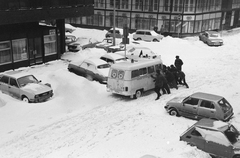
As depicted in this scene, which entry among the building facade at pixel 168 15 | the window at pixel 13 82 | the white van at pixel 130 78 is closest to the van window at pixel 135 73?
the white van at pixel 130 78

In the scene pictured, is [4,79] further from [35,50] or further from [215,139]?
[215,139]

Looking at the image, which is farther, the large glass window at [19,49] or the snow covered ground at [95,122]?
the large glass window at [19,49]

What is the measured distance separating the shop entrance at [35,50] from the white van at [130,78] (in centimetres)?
947

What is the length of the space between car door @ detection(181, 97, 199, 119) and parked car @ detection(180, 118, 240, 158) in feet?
9.51

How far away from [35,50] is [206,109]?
15.8 metres

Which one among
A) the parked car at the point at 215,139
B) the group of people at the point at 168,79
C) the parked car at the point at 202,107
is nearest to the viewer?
the parked car at the point at 215,139

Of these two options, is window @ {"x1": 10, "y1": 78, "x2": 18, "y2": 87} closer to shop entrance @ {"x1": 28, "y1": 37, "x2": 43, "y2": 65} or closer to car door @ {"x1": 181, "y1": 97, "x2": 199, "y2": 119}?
shop entrance @ {"x1": 28, "y1": 37, "x2": 43, "y2": 65}

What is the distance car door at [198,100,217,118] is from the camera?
1430cm

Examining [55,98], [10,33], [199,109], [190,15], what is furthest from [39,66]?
[190,15]

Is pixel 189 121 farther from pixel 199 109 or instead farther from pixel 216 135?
pixel 216 135

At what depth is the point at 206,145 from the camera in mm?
11125

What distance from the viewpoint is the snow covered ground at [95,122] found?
11.5 metres

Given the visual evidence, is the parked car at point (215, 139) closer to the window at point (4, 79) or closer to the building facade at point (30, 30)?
the window at point (4, 79)

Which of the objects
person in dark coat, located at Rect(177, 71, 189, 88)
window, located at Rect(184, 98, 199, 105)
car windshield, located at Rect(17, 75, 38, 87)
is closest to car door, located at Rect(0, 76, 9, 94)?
car windshield, located at Rect(17, 75, 38, 87)
